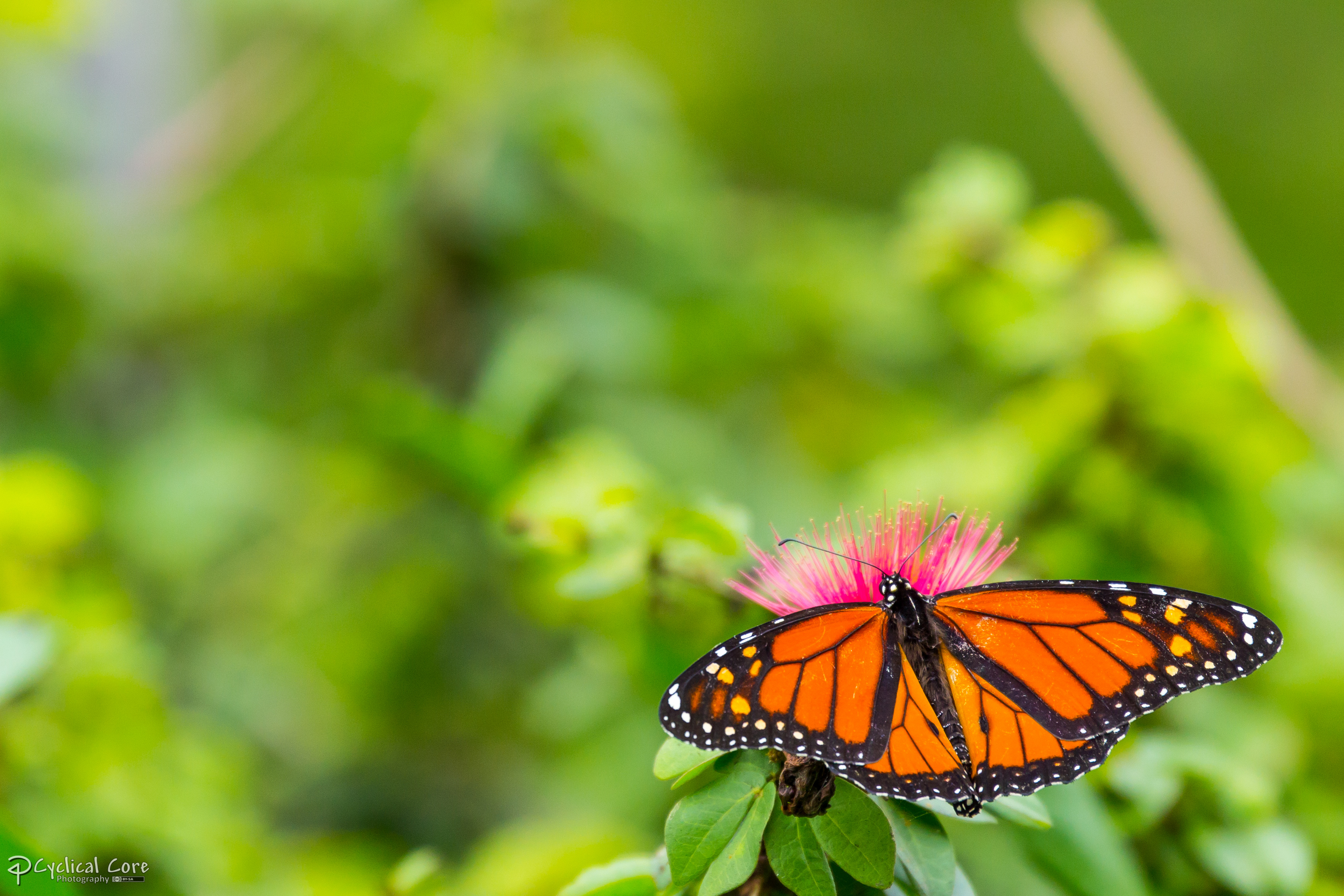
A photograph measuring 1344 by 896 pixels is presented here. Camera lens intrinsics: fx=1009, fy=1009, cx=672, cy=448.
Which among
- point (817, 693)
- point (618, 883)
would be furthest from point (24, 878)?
point (817, 693)

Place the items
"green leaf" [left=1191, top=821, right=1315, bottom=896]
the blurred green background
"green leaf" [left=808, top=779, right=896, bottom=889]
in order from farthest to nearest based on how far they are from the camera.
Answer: the blurred green background
"green leaf" [left=1191, top=821, right=1315, bottom=896]
"green leaf" [left=808, top=779, right=896, bottom=889]

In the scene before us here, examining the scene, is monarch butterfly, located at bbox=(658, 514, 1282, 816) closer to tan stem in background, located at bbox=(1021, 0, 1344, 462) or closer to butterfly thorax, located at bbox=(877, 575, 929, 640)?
butterfly thorax, located at bbox=(877, 575, 929, 640)

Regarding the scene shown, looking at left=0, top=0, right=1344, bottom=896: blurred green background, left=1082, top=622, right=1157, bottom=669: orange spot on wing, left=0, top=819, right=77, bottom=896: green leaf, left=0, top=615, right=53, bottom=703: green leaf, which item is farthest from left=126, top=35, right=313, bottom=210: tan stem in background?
left=1082, top=622, right=1157, bottom=669: orange spot on wing

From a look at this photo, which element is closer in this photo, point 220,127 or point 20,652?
point 20,652

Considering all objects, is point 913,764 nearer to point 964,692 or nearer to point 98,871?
point 964,692

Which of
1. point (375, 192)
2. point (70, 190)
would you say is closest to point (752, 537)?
point (375, 192)
